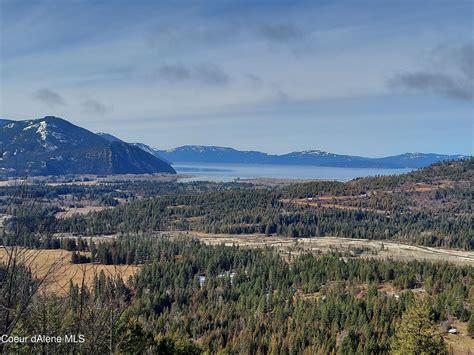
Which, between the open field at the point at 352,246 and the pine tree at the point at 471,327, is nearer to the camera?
the pine tree at the point at 471,327

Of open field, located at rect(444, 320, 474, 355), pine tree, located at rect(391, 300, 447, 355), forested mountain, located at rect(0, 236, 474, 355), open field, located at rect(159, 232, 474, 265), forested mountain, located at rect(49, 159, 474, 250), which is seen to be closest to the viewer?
pine tree, located at rect(391, 300, 447, 355)

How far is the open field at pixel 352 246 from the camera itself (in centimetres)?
10988

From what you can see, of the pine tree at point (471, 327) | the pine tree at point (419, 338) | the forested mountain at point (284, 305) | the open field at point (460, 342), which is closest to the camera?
the pine tree at point (419, 338)

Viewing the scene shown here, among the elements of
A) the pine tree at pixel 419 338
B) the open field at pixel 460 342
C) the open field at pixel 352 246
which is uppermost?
the pine tree at pixel 419 338

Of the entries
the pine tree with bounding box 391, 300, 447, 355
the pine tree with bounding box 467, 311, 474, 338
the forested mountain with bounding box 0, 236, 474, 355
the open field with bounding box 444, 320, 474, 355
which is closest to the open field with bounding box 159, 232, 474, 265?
the forested mountain with bounding box 0, 236, 474, 355

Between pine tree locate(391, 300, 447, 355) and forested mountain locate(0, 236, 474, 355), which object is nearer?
pine tree locate(391, 300, 447, 355)

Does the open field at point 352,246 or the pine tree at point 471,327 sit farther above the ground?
the pine tree at point 471,327

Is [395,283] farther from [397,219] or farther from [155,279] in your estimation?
[397,219]

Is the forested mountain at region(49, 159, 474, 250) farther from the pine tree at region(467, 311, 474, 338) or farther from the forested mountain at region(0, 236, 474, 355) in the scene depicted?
the pine tree at region(467, 311, 474, 338)

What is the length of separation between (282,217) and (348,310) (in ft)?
374

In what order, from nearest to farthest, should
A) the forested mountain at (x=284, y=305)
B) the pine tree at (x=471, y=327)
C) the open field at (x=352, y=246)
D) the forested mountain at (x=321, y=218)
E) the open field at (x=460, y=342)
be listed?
1. the forested mountain at (x=284, y=305)
2. the open field at (x=460, y=342)
3. the pine tree at (x=471, y=327)
4. the open field at (x=352, y=246)
5. the forested mountain at (x=321, y=218)

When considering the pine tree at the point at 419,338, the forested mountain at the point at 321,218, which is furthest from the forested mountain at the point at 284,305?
the forested mountain at the point at 321,218

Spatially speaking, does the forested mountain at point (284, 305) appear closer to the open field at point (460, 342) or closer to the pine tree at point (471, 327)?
the open field at point (460, 342)

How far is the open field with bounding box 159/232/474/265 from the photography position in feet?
360
